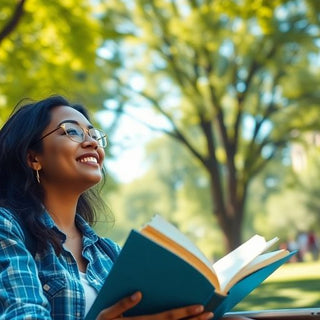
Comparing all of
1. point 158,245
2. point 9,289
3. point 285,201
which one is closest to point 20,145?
point 9,289

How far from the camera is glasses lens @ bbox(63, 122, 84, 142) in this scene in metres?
1.84

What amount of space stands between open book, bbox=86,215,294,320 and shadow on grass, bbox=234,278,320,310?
5.57 metres

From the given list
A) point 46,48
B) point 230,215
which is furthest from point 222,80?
point 46,48

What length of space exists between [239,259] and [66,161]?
541 millimetres

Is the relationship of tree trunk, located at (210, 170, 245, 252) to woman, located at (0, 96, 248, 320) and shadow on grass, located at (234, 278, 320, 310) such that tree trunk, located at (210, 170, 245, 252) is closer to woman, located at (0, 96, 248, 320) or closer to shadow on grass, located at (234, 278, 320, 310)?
shadow on grass, located at (234, 278, 320, 310)

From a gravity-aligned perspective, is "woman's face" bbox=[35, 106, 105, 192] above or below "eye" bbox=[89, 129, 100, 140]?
below

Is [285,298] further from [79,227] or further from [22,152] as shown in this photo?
[22,152]

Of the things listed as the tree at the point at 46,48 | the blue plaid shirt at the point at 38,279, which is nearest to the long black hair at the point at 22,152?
the blue plaid shirt at the point at 38,279

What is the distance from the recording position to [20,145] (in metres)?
1.86

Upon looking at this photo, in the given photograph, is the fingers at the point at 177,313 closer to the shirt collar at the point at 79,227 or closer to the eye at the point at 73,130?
the shirt collar at the point at 79,227

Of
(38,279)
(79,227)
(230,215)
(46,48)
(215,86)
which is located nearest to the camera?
(38,279)

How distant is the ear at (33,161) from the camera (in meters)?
1.86

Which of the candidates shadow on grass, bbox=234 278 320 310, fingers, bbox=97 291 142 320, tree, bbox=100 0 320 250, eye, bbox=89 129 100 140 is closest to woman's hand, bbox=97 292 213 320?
fingers, bbox=97 291 142 320

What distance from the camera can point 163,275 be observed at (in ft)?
4.53
